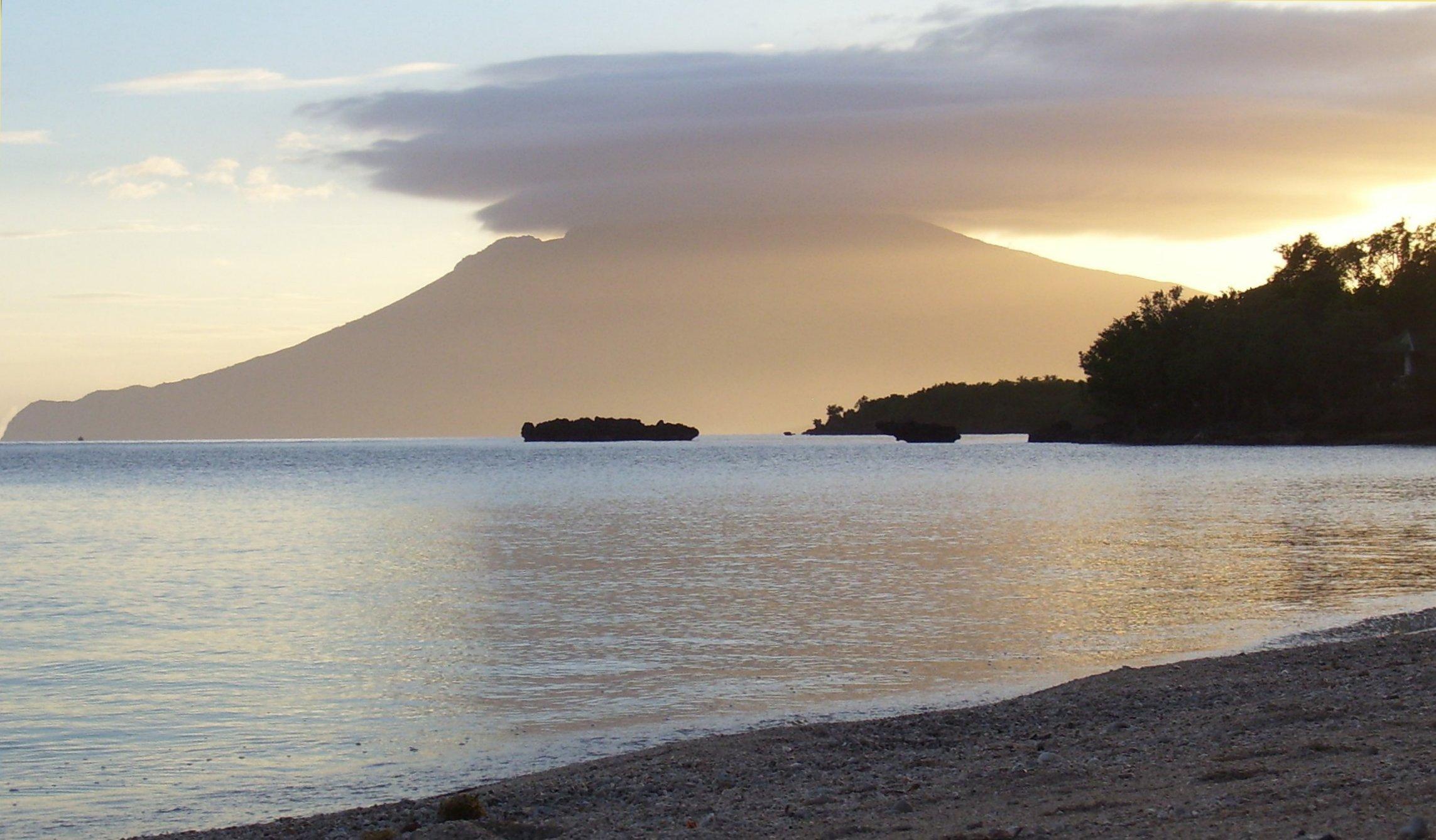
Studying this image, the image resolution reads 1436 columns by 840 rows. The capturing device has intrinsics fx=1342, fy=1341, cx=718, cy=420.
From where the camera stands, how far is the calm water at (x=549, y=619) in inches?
510

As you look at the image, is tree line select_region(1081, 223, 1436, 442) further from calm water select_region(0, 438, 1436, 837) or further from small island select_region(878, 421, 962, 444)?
calm water select_region(0, 438, 1436, 837)

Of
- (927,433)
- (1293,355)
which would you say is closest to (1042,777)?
(1293,355)

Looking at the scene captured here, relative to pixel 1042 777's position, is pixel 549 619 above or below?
below

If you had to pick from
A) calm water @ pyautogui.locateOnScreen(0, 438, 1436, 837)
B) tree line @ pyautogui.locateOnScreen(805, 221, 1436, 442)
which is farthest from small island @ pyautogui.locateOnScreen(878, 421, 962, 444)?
calm water @ pyautogui.locateOnScreen(0, 438, 1436, 837)

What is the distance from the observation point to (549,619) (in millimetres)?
22375

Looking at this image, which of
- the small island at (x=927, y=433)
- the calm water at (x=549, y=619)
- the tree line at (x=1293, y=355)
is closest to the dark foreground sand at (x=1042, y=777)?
the calm water at (x=549, y=619)

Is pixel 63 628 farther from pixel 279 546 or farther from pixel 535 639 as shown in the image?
pixel 279 546

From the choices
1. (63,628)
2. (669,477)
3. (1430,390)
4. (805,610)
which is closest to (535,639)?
(805,610)

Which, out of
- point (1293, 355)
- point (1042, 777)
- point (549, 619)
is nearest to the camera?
point (1042, 777)

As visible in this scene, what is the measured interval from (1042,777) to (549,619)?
13469mm

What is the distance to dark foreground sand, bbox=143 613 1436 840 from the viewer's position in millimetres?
8266

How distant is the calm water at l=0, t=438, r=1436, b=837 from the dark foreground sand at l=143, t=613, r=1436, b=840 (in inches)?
Result: 67.9

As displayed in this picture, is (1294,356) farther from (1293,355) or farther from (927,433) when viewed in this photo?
(927,433)

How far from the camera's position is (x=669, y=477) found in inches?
3565
